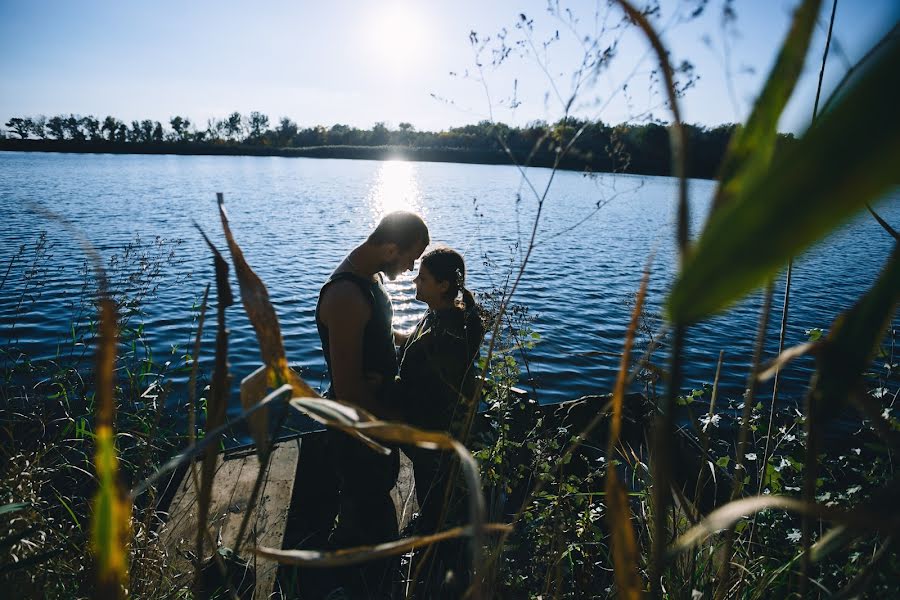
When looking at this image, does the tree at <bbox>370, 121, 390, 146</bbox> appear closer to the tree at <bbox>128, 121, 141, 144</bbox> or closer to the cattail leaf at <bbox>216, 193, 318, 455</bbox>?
the tree at <bbox>128, 121, 141, 144</bbox>

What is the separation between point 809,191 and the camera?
0.64 ft

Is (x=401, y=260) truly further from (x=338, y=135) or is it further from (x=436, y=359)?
(x=338, y=135)

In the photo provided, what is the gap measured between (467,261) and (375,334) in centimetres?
1165

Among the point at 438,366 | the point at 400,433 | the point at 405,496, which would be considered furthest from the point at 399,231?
the point at 400,433

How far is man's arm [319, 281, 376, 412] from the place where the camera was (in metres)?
2.98

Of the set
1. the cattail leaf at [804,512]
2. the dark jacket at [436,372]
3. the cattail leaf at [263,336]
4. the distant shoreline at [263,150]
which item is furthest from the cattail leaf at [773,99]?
the distant shoreline at [263,150]

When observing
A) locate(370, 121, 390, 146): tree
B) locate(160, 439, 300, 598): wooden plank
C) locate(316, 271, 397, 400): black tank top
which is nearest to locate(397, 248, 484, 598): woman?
locate(316, 271, 397, 400): black tank top

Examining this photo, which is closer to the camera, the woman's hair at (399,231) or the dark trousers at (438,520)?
the dark trousers at (438,520)

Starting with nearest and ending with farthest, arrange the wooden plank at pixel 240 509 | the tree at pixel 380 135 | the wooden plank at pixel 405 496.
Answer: the wooden plank at pixel 240 509 < the wooden plank at pixel 405 496 < the tree at pixel 380 135

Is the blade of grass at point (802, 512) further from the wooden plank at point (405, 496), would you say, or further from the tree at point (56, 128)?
the tree at point (56, 128)

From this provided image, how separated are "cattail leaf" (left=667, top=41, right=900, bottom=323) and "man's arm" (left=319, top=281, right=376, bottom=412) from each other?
2849mm

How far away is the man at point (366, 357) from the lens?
3.00m

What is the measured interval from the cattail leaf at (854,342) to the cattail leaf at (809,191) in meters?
0.18

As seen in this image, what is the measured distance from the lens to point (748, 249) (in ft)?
0.75
